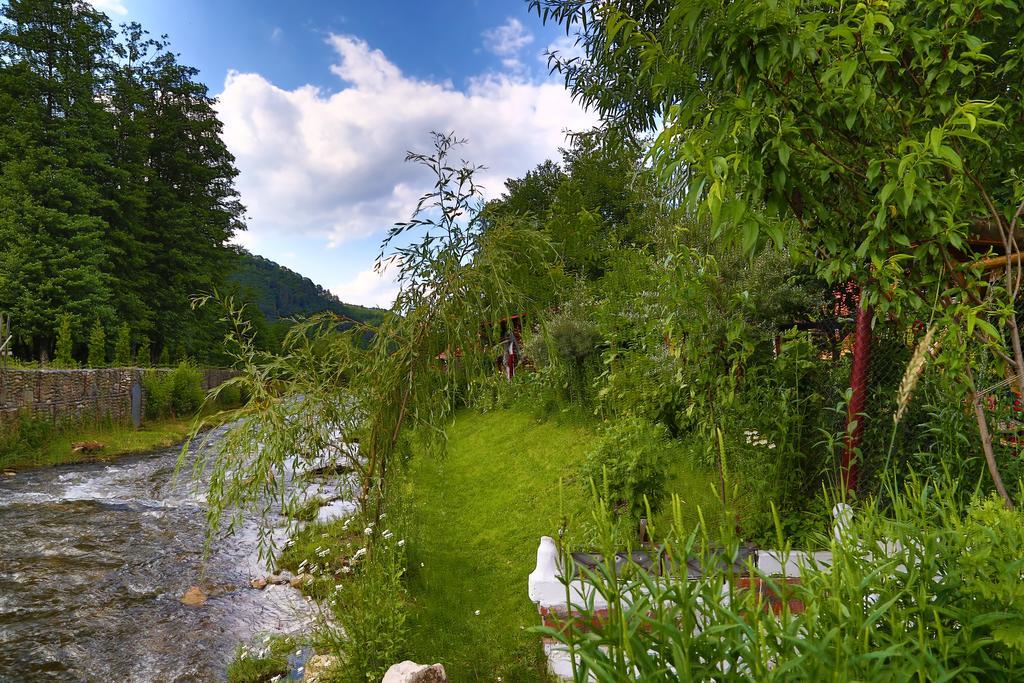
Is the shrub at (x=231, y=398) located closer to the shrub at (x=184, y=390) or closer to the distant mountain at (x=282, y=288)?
the shrub at (x=184, y=390)

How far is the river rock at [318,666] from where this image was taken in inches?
142

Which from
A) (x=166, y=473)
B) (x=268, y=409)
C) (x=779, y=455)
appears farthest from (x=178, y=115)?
(x=779, y=455)

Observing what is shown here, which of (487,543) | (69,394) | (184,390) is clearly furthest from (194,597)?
(184,390)

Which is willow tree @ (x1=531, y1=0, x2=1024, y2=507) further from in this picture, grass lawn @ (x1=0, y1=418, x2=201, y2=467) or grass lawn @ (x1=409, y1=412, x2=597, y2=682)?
grass lawn @ (x1=0, y1=418, x2=201, y2=467)

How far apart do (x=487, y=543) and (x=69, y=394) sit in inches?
489

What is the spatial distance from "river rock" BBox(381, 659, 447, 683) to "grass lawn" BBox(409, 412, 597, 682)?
0.50 m

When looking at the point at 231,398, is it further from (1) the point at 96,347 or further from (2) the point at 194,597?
(2) the point at 194,597

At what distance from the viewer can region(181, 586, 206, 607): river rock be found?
17.2ft

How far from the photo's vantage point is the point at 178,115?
28.3m

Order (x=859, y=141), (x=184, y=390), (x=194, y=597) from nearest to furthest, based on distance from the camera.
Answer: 1. (x=859, y=141)
2. (x=194, y=597)
3. (x=184, y=390)

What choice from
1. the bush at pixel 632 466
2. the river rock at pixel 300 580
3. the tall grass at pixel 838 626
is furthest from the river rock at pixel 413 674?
the river rock at pixel 300 580

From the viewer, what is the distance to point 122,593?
5.47m

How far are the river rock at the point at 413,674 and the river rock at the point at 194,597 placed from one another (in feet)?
10.6

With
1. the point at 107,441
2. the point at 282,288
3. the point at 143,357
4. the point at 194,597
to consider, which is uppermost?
the point at 282,288
